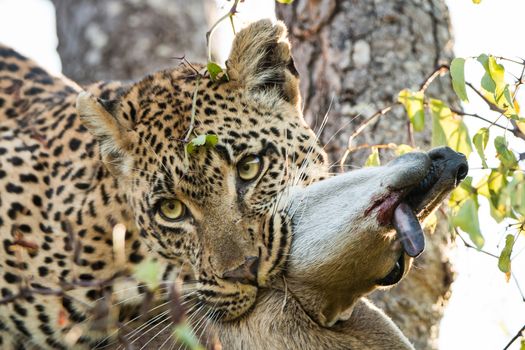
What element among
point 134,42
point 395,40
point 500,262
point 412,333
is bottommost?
point 412,333

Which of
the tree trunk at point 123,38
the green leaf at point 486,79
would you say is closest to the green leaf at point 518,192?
the green leaf at point 486,79

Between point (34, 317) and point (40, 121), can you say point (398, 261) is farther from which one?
point (40, 121)

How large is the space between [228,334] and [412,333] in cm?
147

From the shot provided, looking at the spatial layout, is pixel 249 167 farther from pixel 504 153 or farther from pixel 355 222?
pixel 504 153

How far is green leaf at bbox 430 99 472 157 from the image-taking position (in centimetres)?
463

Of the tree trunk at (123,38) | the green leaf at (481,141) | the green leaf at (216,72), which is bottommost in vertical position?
the green leaf at (481,141)

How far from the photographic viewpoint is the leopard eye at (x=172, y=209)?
16.7 ft

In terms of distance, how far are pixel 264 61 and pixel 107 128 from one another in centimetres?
100

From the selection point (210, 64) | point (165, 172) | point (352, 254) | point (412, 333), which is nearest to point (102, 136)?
point (165, 172)

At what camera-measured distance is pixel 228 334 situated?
4895 mm

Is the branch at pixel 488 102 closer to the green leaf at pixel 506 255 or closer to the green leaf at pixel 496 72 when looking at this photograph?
the green leaf at pixel 496 72

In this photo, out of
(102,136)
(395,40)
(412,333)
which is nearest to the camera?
(102,136)

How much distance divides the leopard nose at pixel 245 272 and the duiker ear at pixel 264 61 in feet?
4.21

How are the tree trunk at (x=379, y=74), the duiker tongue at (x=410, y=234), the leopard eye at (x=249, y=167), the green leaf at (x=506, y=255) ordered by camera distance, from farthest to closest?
the tree trunk at (x=379, y=74) → the leopard eye at (x=249, y=167) → the green leaf at (x=506, y=255) → the duiker tongue at (x=410, y=234)
